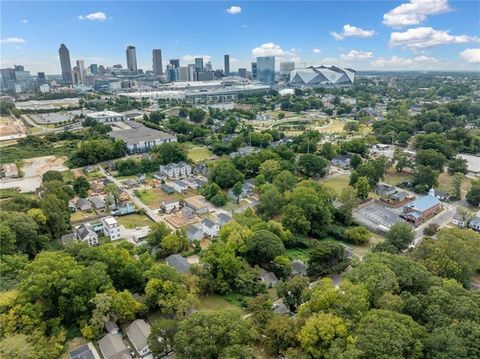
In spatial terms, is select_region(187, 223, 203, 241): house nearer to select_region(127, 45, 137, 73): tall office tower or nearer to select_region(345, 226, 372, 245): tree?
select_region(345, 226, 372, 245): tree

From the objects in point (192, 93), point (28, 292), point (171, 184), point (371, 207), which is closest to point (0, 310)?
point (28, 292)

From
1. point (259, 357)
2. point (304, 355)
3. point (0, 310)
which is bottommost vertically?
point (259, 357)

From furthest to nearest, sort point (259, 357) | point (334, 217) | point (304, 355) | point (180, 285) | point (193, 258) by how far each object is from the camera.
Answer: point (334, 217) → point (193, 258) → point (180, 285) → point (259, 357) → point (304, 355)

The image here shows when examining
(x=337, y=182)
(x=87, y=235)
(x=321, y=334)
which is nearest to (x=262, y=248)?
(x=321, y=334)

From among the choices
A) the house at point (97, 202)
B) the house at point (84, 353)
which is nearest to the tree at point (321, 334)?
the house at point (84, 353)

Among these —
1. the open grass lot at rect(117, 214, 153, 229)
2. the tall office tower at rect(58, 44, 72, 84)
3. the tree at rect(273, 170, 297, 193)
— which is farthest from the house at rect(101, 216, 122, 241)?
the tall office tower at rect(58, 44, 72, 84)

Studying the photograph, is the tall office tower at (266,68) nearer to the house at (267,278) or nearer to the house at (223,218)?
the house at (223,218)

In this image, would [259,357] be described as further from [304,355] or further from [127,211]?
[127,211]
